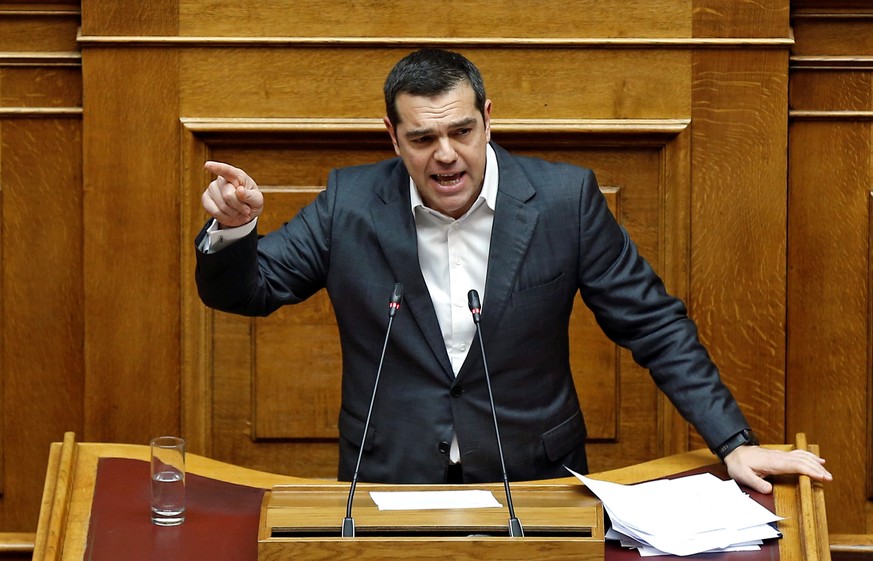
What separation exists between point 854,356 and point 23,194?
1895 millimetres

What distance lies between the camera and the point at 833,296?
280 centimetres

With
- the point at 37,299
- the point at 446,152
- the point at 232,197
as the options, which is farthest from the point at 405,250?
the point at 37,299

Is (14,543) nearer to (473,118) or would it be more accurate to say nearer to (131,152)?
(131,152)

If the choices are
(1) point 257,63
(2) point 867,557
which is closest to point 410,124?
(1) point 257,63

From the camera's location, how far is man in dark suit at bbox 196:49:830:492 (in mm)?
2143

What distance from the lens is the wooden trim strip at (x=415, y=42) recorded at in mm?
2713

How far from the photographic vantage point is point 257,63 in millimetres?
2736

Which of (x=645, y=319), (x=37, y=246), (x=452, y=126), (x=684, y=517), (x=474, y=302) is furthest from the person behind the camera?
(x=37, y=246)

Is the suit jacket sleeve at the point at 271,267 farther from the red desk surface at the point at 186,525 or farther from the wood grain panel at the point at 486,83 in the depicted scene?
the wood grain panel at the point at 486,83

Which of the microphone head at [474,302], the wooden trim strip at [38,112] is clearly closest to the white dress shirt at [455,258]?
the microphone head at [474,302]

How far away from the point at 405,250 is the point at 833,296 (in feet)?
3.63

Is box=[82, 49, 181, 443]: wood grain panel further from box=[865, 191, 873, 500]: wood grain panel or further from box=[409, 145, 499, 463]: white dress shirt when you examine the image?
box=[865, 191, 873, 500]: wood grain panel

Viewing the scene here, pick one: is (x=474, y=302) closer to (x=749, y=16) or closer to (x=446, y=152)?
(x=446, y=152)

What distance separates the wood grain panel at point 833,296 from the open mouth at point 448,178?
1.01 m
